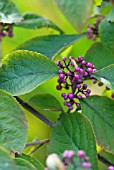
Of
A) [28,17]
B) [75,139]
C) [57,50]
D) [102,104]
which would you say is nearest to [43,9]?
[28,17]

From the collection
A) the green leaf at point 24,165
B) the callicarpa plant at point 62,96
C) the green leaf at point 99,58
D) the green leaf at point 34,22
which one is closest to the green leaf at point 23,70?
the callicarpa plant at point 62,96

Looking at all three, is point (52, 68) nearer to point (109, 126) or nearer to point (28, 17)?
point (109, 126)

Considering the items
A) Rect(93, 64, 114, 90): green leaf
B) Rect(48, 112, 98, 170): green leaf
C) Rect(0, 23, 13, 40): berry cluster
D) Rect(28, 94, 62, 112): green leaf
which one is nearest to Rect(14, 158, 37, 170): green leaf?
Rect(48, 112, 98, 170): green leaf

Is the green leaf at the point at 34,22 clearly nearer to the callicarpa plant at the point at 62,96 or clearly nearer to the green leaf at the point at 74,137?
the callicarpa plant at the point at 62,96

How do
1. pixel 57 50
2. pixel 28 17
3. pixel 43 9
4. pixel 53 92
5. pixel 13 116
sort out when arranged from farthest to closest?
pixel 43 9, pixel 53 92, pixel 28 17, pixel 57 50, pixel 13 116

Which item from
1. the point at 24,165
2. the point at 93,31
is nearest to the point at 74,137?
the point at 24,165

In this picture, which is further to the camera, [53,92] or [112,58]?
[53,92]
